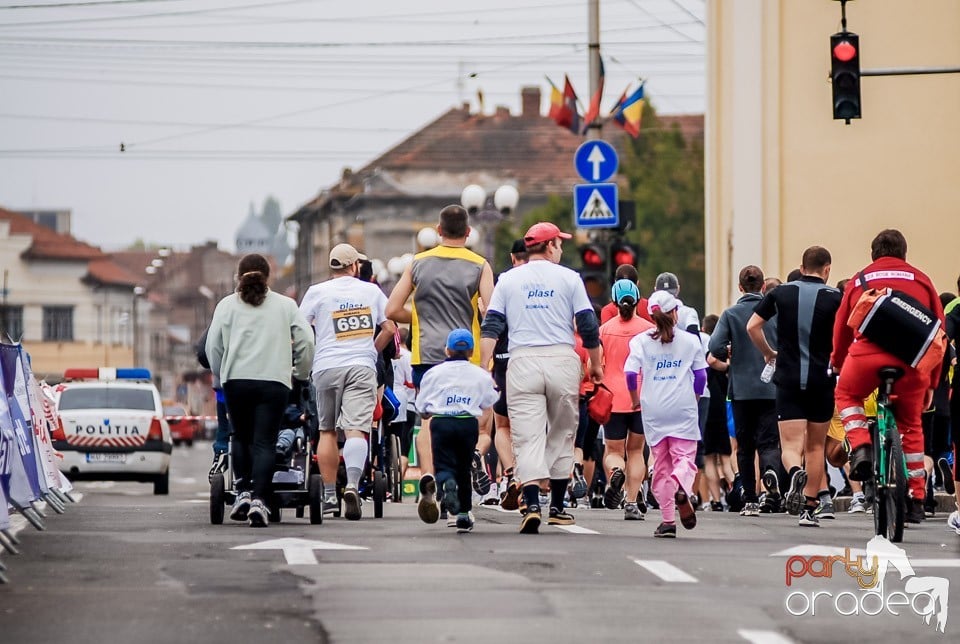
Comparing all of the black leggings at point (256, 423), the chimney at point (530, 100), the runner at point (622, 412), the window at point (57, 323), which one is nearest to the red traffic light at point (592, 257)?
the runner at point (622, 412)

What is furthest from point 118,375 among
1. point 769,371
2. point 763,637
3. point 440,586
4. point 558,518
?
point 763,637

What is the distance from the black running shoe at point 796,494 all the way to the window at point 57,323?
11069 centimetres

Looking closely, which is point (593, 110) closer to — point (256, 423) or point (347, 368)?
point (347, 368)

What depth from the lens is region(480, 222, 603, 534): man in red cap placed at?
1405cm

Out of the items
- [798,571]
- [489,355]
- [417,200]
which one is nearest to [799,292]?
[489,355]

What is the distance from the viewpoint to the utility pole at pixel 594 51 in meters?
31.5

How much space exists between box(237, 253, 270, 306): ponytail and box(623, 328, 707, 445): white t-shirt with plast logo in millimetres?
2553

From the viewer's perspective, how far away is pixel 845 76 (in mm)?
22250

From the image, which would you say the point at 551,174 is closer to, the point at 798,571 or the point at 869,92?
the point at 869,92

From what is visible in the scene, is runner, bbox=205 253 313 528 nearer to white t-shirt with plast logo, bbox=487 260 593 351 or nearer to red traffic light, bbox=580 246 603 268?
white t-shirt with plast logo, bbox=487 260 593 351

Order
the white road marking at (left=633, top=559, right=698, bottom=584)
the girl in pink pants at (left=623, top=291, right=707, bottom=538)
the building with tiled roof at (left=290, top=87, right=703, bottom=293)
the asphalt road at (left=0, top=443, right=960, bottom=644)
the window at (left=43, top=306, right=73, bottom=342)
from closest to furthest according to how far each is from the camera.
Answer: the asphalt road at (left=0, top=443, right=960, bottom=644)
the white road marking at (left=633, top=559, right=698, bottom=584)
the girl in pink pants at (left=623, top=291, right=707, bottom=538)
the building with tiled roof at (left=290, top=87, right=703, bottom=293)
the window at (left=43, top=306, right=73, bottom=342)

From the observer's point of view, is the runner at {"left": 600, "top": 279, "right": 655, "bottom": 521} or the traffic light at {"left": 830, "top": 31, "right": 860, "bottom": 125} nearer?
the runner at {"left": 600, "top": 279, "right": 655, "bottom": 521}

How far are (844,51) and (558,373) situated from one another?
363 inches

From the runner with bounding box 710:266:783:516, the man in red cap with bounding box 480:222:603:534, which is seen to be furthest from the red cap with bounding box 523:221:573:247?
the runner with bounding box 710:266:783:516
